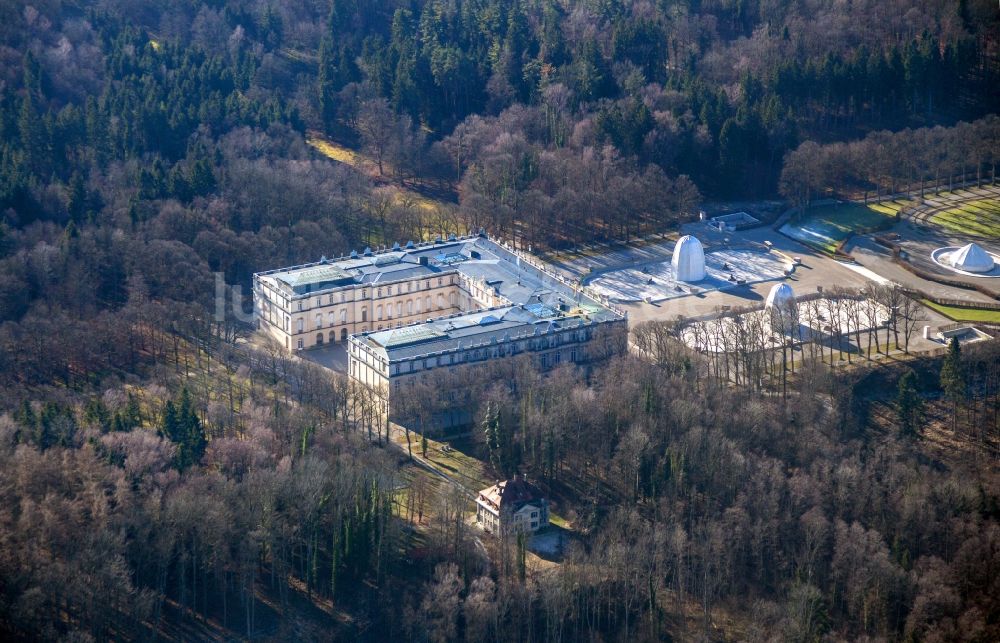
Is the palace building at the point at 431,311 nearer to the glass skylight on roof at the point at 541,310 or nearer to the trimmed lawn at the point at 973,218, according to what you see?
the glass skylight on roof at the point at 541,310

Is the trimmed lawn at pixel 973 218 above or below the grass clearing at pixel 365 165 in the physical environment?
above

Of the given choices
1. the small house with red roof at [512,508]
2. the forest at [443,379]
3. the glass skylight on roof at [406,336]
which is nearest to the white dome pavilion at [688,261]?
the forest at [443,379]

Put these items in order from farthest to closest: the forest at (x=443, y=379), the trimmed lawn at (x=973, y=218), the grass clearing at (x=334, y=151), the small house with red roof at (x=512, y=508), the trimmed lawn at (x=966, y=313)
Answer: the grass clearing at (x=334, y=151) → the trimmed lawn at (x=973, y=218) → the trimmed lawn at (x=966, y=313) → the small house with red roof at (x=512, y=508) → the forest at (x=443, y=379)

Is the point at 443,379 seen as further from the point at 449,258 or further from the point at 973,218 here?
the point at 973,218

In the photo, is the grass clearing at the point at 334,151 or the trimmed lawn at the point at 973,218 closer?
the trimmed lawn at the point at 973,218

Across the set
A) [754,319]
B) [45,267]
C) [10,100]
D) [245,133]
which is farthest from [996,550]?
[10,100]

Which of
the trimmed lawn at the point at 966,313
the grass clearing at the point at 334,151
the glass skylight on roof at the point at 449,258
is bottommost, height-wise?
the grass clearing at the point at 334,151

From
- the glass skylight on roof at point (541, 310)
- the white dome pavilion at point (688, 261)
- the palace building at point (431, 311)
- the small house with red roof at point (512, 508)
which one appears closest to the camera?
the small house with red roof at point (512, 508)
